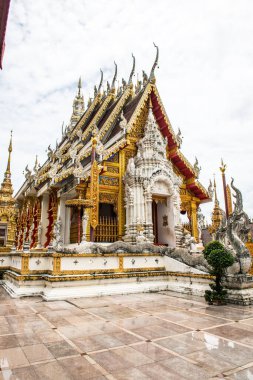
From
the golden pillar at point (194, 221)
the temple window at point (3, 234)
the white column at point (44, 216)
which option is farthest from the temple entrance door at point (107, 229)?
the temple window at point (3, 234)

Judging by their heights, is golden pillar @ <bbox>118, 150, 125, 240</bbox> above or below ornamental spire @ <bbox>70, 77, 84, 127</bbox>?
below

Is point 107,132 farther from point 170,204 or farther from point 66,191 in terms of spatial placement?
point 170,204

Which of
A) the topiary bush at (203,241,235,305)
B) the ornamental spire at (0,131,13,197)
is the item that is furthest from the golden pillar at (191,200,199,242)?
the ornamental spire at (0,131,13,197)

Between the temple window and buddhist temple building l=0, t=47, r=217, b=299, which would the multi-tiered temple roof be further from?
the temple window

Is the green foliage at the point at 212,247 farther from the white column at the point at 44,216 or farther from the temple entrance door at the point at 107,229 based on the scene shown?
the white column at the point at 44,216

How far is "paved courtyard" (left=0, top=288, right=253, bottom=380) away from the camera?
2670 millimetres

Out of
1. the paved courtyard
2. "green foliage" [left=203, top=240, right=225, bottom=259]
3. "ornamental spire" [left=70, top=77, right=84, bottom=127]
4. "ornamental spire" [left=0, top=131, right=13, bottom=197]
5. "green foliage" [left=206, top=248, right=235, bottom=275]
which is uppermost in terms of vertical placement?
"ornamental spire" [left=70, top=77, right=84, bottom=127]

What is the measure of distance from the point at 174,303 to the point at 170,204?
21.7ft

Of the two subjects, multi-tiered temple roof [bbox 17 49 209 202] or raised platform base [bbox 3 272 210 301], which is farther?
multi-tiered temple roof [bbox 17 49 209 202]

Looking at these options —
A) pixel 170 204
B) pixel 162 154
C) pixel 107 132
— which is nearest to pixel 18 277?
pixel 170 204

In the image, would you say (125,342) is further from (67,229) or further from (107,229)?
(67,229)

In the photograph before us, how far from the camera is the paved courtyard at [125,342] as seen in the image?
8.76 ft

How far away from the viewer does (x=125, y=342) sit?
3523 mm

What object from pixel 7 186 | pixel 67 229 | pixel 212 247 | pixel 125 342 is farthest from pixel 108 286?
pixel 7 186
